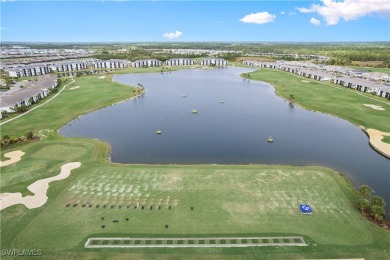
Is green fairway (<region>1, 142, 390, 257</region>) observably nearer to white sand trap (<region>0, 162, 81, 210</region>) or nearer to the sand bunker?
white sand trap (<region>0, 162, 81, 210</region>)

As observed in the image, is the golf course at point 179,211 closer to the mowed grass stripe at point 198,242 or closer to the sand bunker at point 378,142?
the mowed grass stripe at point 198,242

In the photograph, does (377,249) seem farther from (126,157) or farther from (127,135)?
(127,135)

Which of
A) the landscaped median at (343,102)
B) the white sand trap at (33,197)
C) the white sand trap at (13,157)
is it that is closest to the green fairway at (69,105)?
the white sand trap at (13,157)

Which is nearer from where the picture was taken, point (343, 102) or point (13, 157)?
point (13, 157)

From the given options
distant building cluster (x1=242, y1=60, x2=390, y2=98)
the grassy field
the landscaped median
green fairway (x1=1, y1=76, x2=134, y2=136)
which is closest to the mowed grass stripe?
the landscaped median

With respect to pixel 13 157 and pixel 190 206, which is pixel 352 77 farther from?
pixel 13 157

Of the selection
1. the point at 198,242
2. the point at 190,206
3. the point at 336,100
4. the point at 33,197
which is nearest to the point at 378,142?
the point at 336,100
